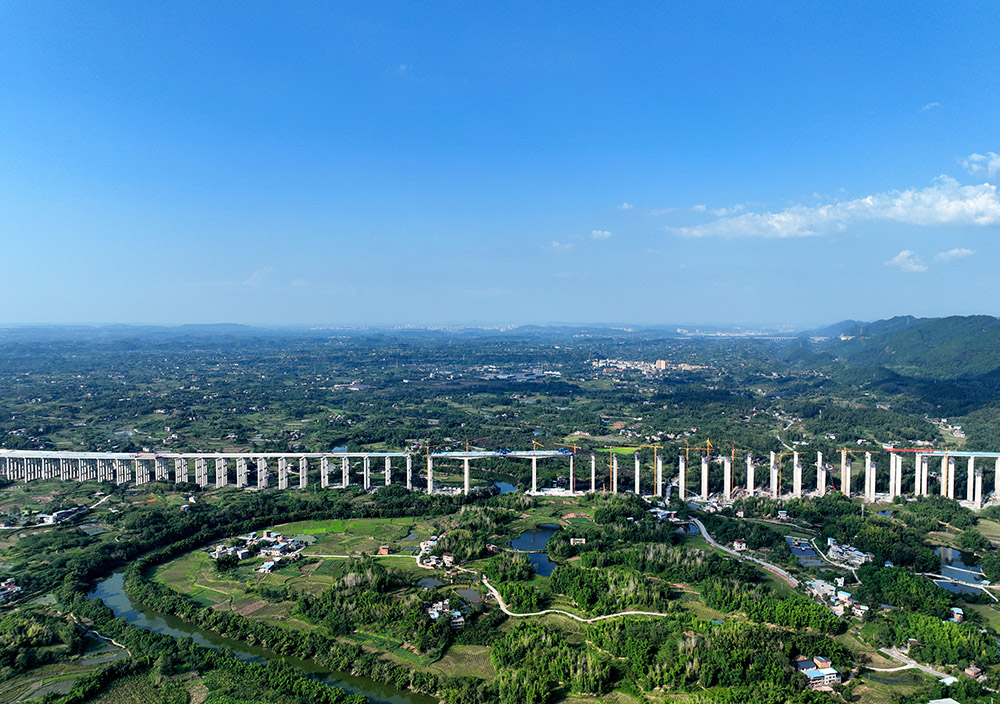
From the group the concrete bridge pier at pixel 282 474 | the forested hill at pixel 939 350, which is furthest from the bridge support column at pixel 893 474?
the forested hill at pixel 939 350

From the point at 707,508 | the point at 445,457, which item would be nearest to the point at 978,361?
the point at 707,508

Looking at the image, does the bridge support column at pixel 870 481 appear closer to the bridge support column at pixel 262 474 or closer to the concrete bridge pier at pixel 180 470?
the bridge support column at pixel 262 474

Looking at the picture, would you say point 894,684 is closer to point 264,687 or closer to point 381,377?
point 264,687

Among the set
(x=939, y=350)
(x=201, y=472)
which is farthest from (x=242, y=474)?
(x=939, y=350)

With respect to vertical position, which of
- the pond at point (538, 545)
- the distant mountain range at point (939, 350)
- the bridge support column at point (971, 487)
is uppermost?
the distant mountain range at point (939, 350)

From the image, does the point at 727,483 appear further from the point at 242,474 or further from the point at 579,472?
the point at 242,474

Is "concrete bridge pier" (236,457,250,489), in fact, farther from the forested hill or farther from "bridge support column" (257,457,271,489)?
the forested hill

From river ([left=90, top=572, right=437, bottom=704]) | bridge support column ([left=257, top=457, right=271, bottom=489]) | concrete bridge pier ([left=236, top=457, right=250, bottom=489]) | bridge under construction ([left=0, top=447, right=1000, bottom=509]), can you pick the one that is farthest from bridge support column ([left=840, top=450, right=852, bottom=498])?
concrete bridge pier ([left=236, top=457, right=250, bottom=489])
